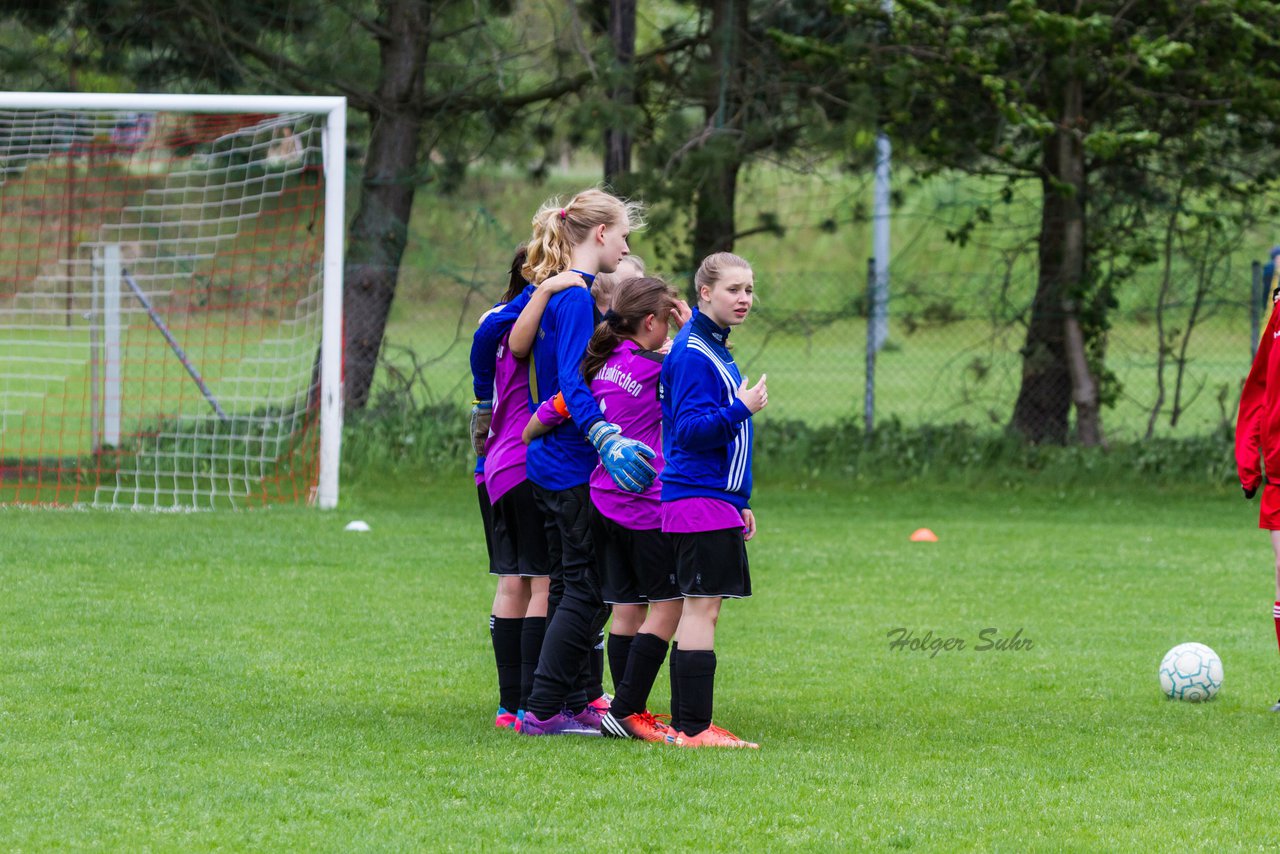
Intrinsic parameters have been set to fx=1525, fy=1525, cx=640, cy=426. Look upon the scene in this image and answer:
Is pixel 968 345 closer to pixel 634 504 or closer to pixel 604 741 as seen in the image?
pixel 634 504

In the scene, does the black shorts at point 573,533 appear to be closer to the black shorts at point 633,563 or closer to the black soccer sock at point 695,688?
the black shorts at point 633,563

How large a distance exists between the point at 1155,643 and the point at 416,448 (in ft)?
25.3

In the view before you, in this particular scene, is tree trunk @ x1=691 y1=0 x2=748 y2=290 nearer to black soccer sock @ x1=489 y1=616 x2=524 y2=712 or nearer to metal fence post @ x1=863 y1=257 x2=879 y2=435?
Result: metal fence post @ x1=863 y1=257 x2=879 y2=435

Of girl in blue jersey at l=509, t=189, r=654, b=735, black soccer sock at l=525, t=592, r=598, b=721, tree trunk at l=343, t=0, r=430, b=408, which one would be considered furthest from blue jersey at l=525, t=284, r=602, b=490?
tree trunk at l=343, t=0, r=430, b=408

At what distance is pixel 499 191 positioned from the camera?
905 inches

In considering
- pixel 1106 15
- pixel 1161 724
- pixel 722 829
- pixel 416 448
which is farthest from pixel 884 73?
pixel 722 829

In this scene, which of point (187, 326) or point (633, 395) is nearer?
point (633, 395)

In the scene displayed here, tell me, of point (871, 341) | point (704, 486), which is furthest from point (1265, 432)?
point (871, 341)

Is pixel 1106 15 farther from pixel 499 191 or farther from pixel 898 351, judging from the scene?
pixel 499 191

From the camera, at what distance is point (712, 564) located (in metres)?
4.82

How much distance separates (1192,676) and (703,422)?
2.45m

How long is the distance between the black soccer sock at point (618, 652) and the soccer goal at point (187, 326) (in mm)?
5674

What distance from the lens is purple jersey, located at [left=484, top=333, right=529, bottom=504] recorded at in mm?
5199

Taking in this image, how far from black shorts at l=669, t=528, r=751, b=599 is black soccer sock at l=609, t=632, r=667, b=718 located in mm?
240
